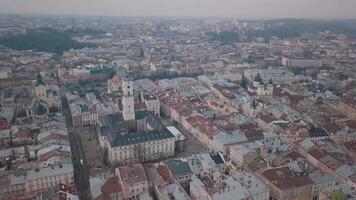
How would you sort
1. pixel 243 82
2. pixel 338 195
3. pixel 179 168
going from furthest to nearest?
pixel 243 82, pixel 179 168, pixel 338 195

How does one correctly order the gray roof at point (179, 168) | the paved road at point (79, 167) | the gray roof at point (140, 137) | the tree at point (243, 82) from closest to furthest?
the gray roof at point (179, 168) → the paved road at point (79, 167) → the gray roof at point (140, 137) → the tree at point (243, 82)

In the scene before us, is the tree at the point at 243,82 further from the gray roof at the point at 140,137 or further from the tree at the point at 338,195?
the tree at the point at 338,195

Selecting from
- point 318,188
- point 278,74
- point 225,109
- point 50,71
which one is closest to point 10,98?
point 50,71

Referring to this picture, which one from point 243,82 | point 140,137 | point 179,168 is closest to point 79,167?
point 140,137

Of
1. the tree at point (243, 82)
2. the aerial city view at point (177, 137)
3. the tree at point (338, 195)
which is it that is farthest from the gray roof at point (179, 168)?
the tree at point (243, 82)

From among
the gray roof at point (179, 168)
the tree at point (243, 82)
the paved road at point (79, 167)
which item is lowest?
the paved road at point (79, 167)

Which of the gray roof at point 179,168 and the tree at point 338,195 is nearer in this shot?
the tree at point 338,195

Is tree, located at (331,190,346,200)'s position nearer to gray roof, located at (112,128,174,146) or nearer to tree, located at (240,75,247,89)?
gray roof, located at (112,128,174,146)

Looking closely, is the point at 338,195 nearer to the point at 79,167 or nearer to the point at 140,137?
the point at 140,137

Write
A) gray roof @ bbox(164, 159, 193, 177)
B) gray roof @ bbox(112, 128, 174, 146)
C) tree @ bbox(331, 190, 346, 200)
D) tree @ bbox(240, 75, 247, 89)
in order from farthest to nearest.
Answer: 1. tree @ bbox(240, 75, 247, 89)
2. gray roof @ bbox(112, 128, 174, 146)
3. gray roof @ bbox(164, 159, 193, 177)
4. tree @ bbox(331, 190, 346, 200)

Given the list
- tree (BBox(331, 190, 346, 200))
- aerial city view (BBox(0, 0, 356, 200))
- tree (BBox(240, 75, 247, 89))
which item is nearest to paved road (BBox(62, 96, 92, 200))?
aerial city view (BBox(0, 0, 356, 200))

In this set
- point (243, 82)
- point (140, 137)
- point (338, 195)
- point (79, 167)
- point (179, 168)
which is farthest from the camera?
point (243, 82)

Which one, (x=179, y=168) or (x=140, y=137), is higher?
(x=140, y=137)

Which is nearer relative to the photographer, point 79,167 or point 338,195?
point 338,195
